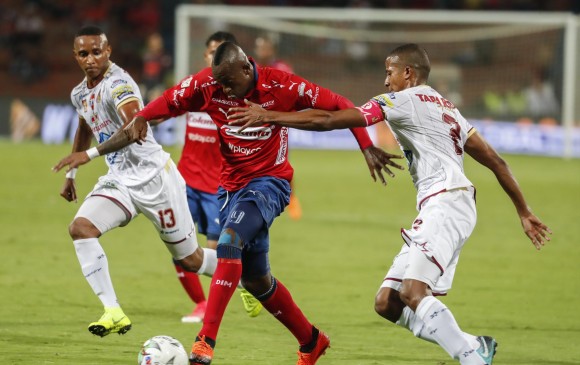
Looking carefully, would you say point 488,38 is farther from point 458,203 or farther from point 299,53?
point 458,203

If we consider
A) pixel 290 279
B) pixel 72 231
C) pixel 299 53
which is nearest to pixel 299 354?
pixel 72 231

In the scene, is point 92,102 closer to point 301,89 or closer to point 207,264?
point 207,264

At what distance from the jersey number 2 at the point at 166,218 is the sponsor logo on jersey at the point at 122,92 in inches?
38.7

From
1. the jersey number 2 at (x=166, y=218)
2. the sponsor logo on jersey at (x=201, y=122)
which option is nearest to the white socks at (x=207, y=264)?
the jersey number 2 at (x=166, y=218)

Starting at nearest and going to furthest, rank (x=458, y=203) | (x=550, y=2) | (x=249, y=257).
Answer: (x=458, y=203)
(x=249, y=257)
(x=550, y=2)

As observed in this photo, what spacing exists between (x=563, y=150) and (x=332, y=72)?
6189mm

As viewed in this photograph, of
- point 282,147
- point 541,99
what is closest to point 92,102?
point 282,147

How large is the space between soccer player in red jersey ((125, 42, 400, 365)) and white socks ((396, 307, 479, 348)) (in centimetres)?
81

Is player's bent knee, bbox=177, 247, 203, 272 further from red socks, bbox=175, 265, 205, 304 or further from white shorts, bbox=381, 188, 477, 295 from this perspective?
white shorts, bbox=381, 188, 477, 295

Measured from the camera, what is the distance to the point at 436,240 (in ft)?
21.0

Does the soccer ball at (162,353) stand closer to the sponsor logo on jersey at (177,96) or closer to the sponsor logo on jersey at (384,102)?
the sponsor logo on jersey at (177,96)

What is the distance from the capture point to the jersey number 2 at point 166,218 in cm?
832

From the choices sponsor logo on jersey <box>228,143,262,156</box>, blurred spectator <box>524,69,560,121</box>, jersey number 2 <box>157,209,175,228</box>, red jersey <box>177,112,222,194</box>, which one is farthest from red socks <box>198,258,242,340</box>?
blurred spectator <box>524,69,560,121</box>

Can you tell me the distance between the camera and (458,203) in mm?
6586
